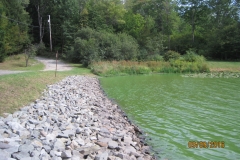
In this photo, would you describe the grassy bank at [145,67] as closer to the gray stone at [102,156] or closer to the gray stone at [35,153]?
the gray stone at [102,156]

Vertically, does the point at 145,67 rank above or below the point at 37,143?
above

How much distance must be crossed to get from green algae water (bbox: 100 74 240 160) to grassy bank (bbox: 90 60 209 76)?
972cm

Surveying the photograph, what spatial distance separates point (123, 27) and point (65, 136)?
3749 cm

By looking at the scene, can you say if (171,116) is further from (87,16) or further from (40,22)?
(40,22)

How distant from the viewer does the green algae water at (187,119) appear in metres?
5.68

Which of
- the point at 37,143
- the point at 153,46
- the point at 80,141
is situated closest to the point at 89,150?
the point at 80,141

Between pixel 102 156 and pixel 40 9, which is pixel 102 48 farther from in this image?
pixel 102 156

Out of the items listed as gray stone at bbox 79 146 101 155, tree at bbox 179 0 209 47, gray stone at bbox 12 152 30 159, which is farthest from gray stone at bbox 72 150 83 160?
tree at bbox 179 0 209 47

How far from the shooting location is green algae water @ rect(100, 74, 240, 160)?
568cm

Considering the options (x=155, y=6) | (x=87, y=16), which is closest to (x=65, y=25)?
(x=87, y=16)

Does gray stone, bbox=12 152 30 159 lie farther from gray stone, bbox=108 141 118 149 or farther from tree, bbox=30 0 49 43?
tree, bbox=30 0 49 43

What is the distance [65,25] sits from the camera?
38.1 metres

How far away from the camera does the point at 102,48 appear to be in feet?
92.5
